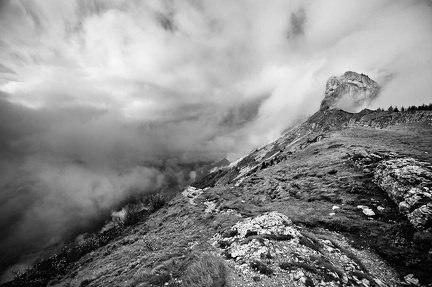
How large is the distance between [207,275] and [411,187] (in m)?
22.3

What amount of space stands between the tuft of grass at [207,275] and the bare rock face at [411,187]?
1772cm

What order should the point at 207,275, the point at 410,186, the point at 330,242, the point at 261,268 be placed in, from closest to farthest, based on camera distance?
the point at 207,275, the point at 261,268, the point at 330,242, the point at 410,186

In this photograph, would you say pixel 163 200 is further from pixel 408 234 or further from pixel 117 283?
pixel 408 234

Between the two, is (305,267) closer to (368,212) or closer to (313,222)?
(313,222)

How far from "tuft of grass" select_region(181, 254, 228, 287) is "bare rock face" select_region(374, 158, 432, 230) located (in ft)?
58.1

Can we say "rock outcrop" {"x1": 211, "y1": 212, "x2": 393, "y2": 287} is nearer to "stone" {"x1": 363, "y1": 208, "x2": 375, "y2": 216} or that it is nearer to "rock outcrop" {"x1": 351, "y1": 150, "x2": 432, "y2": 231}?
"rock outcrop" {"x1": 351, "y1": 150, "x2": 432, "y2": 231}

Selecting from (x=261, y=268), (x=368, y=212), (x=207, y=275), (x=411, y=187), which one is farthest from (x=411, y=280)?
(x=207, y=275)

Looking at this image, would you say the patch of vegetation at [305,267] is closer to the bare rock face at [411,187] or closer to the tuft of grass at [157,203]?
the bare rock face at [411,187]

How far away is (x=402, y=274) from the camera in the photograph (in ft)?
45.3

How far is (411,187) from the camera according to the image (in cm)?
1925

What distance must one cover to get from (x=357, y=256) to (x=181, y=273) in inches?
583

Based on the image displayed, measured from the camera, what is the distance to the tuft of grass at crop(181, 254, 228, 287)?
37.2 feet

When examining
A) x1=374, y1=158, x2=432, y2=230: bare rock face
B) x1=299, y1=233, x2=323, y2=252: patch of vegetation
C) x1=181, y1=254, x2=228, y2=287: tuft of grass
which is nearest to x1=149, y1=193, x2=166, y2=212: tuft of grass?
x1=181, y1=254, x2=228, y2=287: tuft of grass

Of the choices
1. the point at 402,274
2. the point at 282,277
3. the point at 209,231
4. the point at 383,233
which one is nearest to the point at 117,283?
the point at 209,231
